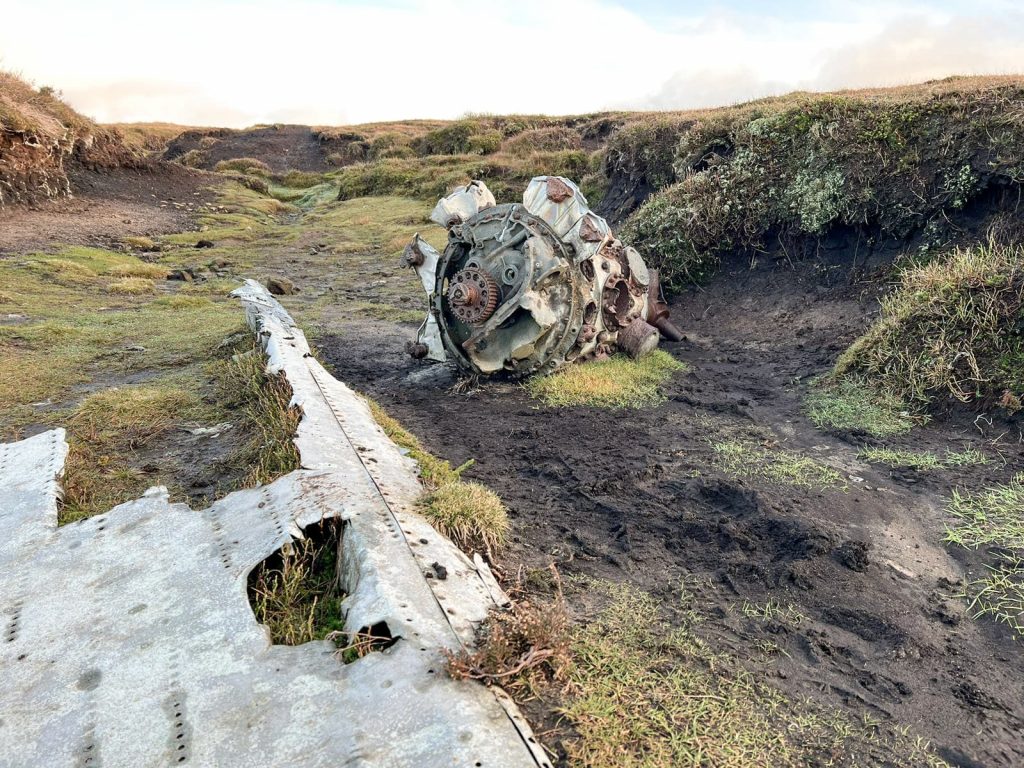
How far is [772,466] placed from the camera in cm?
580

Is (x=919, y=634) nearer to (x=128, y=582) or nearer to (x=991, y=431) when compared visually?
(x=991, y=431)

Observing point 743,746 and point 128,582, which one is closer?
point 743,746

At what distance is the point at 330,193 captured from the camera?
31.5 metres

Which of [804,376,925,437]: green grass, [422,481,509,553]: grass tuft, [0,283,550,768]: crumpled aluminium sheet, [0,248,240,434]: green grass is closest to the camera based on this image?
[0,283,550,768]: crumpled aluminium sheet

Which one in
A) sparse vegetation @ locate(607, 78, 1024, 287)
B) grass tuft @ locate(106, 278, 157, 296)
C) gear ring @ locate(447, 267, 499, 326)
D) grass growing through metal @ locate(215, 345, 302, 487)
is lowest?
grass growing through metal @ locate(215, 345, 302, 487)

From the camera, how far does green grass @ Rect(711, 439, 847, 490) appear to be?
5496mm

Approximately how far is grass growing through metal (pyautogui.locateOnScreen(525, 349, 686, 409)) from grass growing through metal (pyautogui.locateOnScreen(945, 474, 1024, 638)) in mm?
3144

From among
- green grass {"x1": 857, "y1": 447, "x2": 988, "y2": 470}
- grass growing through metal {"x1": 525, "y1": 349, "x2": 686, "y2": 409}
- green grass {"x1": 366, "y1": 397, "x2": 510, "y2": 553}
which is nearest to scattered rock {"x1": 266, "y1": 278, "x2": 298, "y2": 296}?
grass growing through metal {"x1": 525, "y1": 349, "x2": 686, "y2": 409}

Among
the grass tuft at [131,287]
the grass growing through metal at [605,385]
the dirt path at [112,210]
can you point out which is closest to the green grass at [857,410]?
the grass growing through metal at [605,385]

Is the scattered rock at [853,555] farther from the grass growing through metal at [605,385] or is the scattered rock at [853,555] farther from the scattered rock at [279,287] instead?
the scattered rock at [279,287]

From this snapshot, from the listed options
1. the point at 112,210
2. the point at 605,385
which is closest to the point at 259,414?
the point at 605,385

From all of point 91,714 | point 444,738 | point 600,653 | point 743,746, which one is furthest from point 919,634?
point 91,714

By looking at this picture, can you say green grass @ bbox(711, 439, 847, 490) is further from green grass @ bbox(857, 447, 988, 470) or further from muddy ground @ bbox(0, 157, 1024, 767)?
green grass @ bbox(857, 447, 988, 470)

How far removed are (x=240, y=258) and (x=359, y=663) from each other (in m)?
16.6
